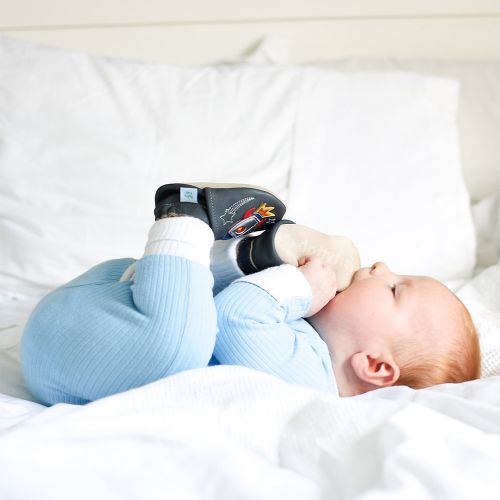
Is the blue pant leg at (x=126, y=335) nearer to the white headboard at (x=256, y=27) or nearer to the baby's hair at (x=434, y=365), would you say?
the baby's hair at (x=434, y=365)

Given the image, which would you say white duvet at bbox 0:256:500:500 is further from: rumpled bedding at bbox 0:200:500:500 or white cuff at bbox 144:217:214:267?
white cuff at bbox 144:217:214:267

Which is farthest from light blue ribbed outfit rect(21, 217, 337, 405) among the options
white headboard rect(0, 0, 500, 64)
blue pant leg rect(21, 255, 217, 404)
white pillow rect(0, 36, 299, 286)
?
white headboard rect(0, 0, 500, 64)

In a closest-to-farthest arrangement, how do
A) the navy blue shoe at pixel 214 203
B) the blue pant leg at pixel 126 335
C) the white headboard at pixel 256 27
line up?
1. the blue pant leg at pixel 126 335
2. the navy blue shoe at pixel 214 203
3. the white headboard at pixel 256 27

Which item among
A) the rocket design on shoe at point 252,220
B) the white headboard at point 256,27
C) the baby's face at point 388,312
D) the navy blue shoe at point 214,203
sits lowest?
the baby's face at point 388,312

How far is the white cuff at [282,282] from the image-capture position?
102 centimetres

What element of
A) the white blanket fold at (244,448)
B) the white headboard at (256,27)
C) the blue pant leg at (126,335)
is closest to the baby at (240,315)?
the blue pant leg at (126,335)

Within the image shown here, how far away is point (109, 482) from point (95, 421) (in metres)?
0.08

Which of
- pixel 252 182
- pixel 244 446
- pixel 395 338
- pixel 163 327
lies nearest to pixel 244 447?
pixel 244 446

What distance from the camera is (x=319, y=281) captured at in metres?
1.07

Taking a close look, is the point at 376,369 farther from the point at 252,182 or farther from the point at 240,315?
the point at 252,182

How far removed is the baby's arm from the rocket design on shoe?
0.07 meters

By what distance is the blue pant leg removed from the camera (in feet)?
2.88

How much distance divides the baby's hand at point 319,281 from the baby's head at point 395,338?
26mm

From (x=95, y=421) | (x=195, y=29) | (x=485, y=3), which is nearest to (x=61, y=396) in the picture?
(x=95, y=421)
